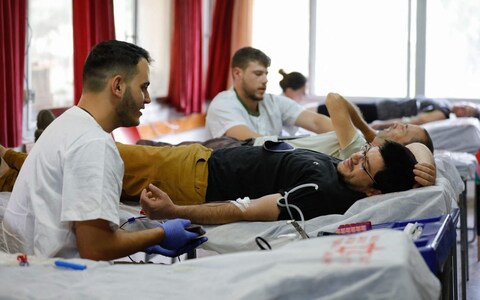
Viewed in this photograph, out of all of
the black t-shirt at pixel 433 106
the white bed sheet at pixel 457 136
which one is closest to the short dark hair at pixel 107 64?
the white bed sheet at pixel 457 136

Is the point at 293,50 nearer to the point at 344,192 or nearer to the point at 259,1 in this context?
the point at 259,1

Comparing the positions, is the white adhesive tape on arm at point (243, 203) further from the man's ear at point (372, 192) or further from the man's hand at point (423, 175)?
the man's hand at point (423, 175)

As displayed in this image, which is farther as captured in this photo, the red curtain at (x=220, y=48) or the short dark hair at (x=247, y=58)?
the red curtain at (x=220, y=48)

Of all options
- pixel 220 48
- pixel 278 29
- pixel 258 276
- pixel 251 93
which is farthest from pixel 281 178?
pixel 278 29

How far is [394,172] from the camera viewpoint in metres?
2.54

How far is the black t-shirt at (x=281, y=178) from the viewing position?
2.52m

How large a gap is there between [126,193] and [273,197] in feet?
2.12

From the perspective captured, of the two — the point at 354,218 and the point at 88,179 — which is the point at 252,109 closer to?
the point at 354,218

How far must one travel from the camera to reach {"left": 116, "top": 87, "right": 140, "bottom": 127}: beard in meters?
2.07

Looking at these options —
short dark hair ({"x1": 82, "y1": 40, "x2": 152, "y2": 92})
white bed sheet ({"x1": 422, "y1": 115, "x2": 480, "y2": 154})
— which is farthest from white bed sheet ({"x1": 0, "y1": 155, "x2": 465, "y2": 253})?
white bed sheet ({"x1": 422, "y1": 115, "x2": 480, "y2": 154})

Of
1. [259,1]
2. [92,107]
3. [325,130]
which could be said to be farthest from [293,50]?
[92,107]

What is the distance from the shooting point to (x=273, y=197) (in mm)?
2527

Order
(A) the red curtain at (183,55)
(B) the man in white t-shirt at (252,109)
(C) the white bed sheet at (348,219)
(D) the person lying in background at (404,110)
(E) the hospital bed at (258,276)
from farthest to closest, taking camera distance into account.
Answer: (A) the red curtain at (183,55), (D) the person lying in background at (404,110), (B) the man in white t-shirt at (252,109), (C) the white bed sheet at (348,219), (E) the hospital bed at (258,276)

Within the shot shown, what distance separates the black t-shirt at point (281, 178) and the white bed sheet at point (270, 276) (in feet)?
2.95
